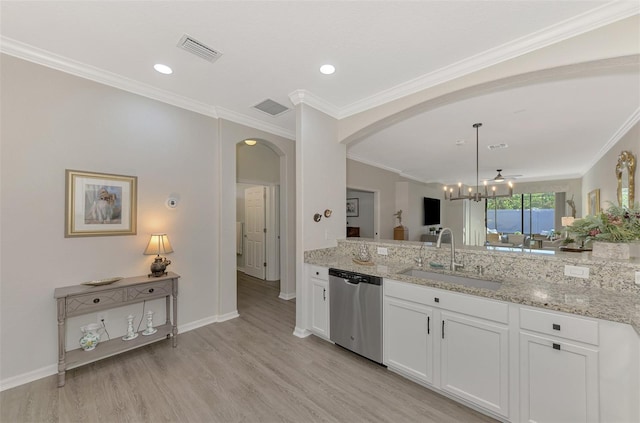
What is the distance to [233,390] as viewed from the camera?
219 cm

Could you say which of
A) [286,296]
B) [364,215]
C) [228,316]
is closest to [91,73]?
[228,316]

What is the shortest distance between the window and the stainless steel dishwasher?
9.65 metres

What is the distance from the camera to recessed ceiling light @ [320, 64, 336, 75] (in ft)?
8.26

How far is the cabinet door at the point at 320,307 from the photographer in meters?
2.92

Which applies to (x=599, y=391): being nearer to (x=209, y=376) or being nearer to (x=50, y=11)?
(x=209, y=376)

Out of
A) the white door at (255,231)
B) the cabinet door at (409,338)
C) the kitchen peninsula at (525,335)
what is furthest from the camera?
the white door at (255,231)

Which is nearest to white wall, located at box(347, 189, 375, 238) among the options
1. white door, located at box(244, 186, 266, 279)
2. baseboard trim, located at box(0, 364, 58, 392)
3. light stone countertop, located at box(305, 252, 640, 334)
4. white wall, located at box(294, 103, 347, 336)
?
white door, located at box(244, 186, 266, 279)

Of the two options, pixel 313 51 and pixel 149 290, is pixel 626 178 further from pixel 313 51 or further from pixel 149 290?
pixel 149 290

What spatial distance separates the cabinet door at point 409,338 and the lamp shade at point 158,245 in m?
2.49

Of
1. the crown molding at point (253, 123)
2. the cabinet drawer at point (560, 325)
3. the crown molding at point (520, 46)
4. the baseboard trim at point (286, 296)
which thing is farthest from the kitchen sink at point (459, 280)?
the crown molding at point (253, 123)

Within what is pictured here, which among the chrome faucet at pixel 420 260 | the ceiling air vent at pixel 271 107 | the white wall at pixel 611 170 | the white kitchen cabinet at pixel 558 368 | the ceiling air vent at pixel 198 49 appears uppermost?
the ceiling air vent at pixel 198 49

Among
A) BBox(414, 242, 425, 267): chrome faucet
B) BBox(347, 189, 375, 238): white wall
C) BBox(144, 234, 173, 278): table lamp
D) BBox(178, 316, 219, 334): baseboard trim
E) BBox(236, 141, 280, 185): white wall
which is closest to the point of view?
BBox(414, 242, 425, 267): chrome faucet

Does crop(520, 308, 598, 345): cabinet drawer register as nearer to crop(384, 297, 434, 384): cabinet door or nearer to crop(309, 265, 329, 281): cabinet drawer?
crop(384, 297, 434, 384): cabinet door

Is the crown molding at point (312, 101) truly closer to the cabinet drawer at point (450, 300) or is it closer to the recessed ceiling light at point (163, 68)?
the recessed ceiling light at point (163, 68)
